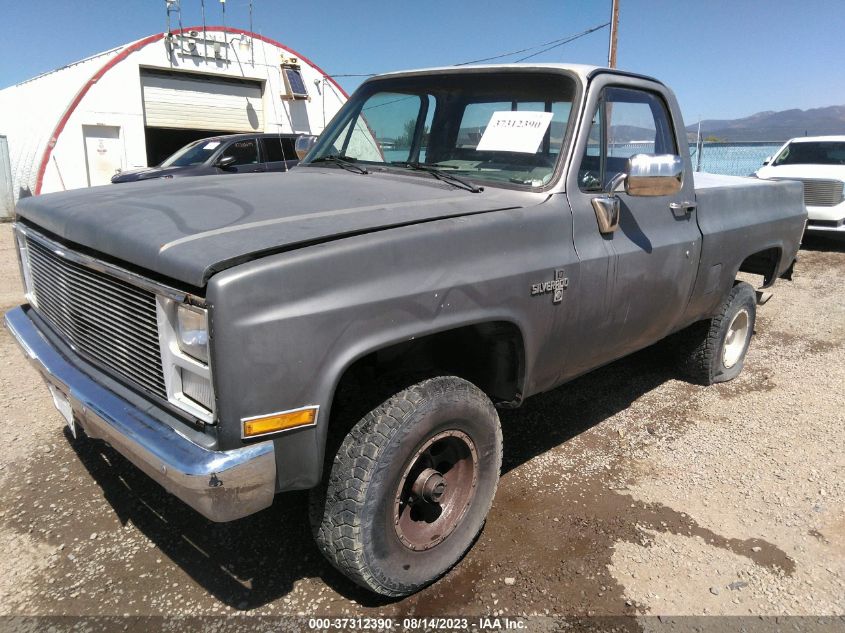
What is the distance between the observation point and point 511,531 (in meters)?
2.96

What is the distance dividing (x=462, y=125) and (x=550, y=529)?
6.85 feet

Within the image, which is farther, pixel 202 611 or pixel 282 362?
pixel 202 611

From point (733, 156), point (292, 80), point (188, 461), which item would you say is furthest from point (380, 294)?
point (733, 156)

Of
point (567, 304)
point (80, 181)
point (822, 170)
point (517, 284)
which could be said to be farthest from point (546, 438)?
point (80, 181)

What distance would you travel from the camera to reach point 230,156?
10.1 m

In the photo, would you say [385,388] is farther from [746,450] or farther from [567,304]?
[746,450]

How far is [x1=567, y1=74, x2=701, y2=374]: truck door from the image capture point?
2.91 m

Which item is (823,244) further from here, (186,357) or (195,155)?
(186,357)

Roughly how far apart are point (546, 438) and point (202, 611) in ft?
7.37

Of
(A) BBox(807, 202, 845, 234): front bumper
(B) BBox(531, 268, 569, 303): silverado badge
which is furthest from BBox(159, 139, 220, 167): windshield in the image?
(A) BBox(807, 202, 845, 234): front bumper

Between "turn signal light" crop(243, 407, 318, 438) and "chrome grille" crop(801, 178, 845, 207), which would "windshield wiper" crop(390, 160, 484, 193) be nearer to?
"turn signal light" crop(243, 407, 318, 438)

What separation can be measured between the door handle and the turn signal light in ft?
8.09

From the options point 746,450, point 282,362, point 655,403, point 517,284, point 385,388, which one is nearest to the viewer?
point 282,362

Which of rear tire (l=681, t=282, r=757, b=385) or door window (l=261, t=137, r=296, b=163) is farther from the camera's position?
door window (l=261, t=137, r=296, b=163)
